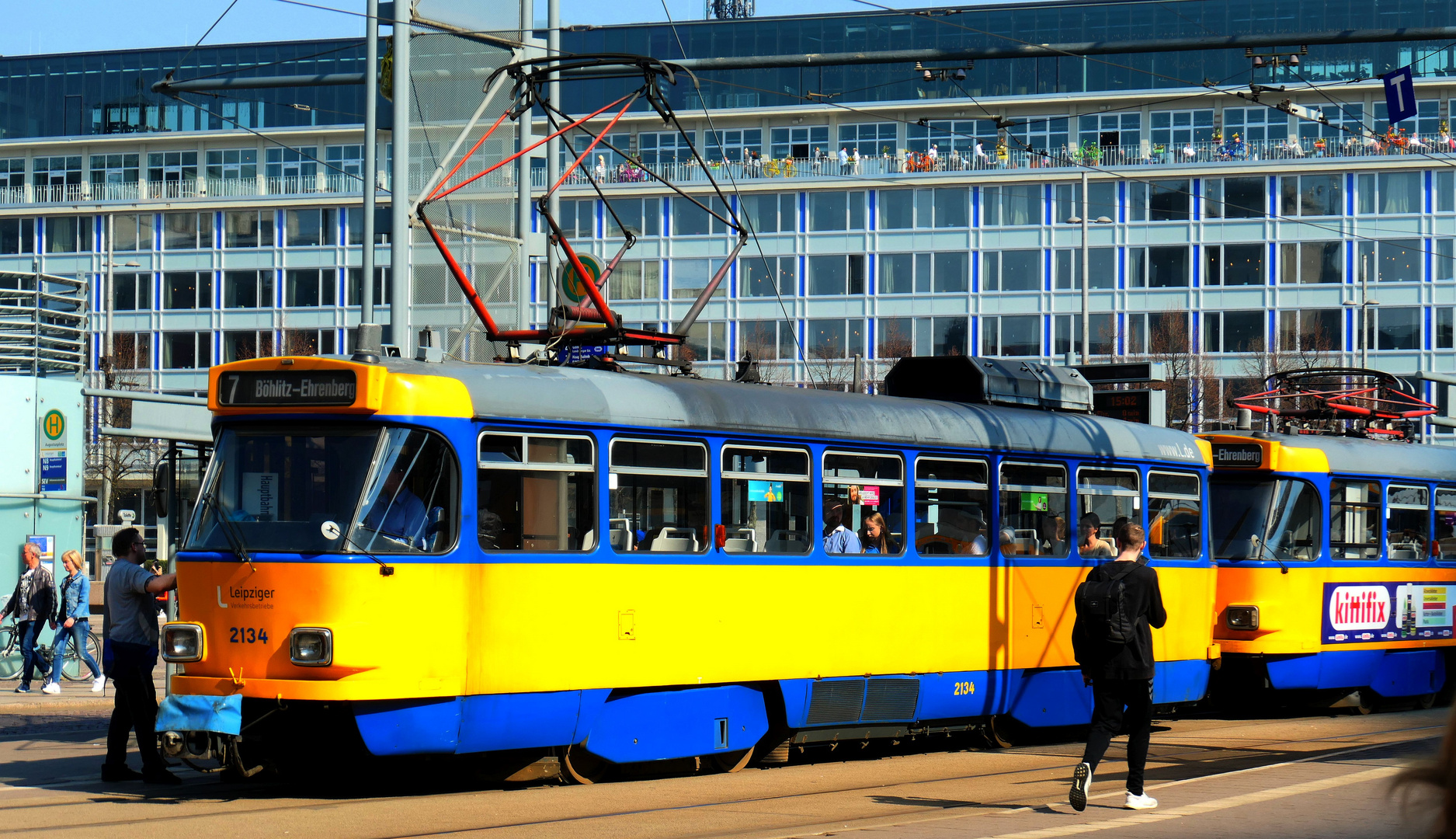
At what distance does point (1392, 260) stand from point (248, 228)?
1545 inches

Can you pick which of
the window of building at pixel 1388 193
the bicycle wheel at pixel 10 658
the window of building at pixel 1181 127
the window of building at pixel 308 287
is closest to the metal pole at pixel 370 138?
the bicycle wheel at pixel 10 658

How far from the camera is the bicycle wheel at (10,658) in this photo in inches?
825

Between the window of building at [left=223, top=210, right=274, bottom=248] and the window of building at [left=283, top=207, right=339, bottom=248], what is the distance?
0.69 m

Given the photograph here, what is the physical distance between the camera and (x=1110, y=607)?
424 inches

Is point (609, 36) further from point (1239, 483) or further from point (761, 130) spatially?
point (1239, 483)

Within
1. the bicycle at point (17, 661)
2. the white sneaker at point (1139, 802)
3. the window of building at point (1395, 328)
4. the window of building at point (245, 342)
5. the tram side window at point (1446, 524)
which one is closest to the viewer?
the white sneaker at point (1139, 802)

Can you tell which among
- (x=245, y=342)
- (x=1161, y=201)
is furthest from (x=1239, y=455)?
(x=245, y=342)

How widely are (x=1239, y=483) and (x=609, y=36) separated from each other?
54.0 m

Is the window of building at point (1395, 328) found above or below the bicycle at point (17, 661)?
above

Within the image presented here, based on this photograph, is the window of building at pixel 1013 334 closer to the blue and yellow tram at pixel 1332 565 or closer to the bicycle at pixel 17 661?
the blue and yellow tram at pixel 1332 565

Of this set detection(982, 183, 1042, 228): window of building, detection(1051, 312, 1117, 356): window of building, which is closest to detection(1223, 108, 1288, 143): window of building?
detection(982, 183, 1042, 228): window of building

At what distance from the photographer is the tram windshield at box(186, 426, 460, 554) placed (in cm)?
1048

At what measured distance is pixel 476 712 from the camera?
10.7 meters

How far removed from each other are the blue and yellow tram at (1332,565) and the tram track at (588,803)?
4.27 m
